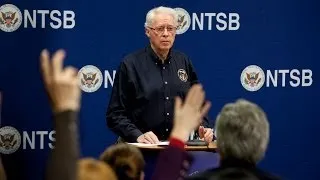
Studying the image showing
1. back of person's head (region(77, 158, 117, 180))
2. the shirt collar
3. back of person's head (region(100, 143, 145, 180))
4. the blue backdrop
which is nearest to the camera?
back of person's head (region(77, 158, 117, 180))

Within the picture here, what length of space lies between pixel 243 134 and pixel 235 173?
6.1 inches

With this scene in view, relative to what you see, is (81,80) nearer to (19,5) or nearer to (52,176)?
(19,5)

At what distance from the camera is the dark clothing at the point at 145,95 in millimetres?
4973

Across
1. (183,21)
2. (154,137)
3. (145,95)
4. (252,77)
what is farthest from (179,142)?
(252,77)

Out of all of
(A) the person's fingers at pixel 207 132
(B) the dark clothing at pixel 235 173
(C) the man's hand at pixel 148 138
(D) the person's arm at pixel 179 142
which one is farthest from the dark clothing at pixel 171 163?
(A) the person's fingers at pixel 207 132

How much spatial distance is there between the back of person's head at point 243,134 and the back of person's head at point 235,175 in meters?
0.06

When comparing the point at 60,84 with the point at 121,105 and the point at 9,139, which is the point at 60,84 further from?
the point at 9,139

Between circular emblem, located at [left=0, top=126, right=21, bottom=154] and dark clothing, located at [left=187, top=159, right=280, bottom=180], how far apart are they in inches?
133

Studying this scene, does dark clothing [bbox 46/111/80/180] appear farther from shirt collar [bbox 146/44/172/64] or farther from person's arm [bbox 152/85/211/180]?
shirt collar [bbox 146/44/172/64]

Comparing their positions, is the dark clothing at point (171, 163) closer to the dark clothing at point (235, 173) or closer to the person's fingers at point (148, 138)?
the dark clothing at point (235, 173)

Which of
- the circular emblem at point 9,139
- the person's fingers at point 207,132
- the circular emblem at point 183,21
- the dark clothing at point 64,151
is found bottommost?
the circular emblem at point 9,139

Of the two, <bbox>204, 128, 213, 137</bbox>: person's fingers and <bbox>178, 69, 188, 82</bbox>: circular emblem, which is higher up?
<bbox>178, 69, 188, 82</bbox>: circular emblem

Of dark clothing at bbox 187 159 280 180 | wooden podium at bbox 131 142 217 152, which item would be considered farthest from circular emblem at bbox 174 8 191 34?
dark clothing at bbox 187 159 280 180

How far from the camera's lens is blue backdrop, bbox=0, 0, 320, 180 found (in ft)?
18.6
